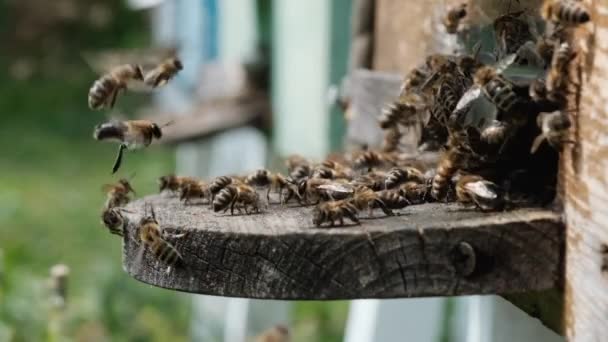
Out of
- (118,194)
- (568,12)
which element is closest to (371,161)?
(118,194)

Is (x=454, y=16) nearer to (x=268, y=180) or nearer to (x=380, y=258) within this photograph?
(x=268, y=180)

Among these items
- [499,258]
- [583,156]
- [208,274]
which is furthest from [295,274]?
[583,156]

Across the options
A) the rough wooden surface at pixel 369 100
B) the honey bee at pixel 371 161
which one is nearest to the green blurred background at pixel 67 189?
the rough wooden surface at pixel 369 100

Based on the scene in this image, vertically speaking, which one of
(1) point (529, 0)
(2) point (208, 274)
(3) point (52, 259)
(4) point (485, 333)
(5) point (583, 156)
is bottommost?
(3) point (52, 259)

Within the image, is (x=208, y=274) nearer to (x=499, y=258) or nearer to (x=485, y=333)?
(x=499, y=258)

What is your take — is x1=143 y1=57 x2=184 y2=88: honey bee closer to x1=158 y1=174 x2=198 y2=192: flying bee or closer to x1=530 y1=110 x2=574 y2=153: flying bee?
x1=158 y1=174 x2=198 y2=192: flying bee

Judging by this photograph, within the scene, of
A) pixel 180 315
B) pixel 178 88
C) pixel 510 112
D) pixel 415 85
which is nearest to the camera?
pixel 510 112

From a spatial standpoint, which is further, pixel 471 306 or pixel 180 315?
pixel 180 315
